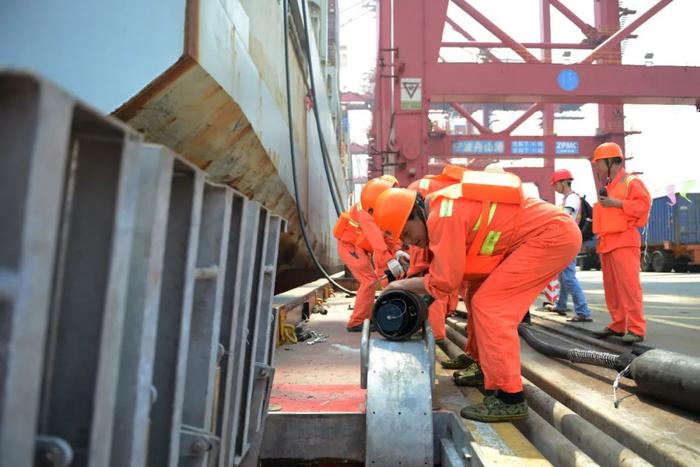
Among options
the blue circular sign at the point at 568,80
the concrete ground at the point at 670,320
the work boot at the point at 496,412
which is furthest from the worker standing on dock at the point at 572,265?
the blue circular sign at the point at 568,80

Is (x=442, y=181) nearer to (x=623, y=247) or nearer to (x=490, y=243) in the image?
(x=490, y=243)

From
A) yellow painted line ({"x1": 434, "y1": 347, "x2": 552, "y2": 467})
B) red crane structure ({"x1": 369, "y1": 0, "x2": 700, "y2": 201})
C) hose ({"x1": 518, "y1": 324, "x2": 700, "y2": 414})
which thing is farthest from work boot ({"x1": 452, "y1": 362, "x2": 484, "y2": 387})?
red crane structure ({"x1": 369, "y1": 0, "x2": 700, "y2": 201})

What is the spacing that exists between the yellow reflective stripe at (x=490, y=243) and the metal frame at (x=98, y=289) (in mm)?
1485

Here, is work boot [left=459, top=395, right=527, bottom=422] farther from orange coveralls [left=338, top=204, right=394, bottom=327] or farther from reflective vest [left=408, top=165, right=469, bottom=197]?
orange coveralls [left=338, top=204, right=394, bottom=327]

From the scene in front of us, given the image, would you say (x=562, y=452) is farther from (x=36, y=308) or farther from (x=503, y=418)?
(x=36, y=308)

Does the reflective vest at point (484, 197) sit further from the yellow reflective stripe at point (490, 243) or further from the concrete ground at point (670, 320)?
the concrete ground at point (670, 320)

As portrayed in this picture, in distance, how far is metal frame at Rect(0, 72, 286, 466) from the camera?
68 centimetres

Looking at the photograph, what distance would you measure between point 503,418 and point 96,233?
200 cm

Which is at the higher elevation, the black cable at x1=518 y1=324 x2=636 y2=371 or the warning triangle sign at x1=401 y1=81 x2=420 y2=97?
the warning triangle sign at x1=401 y1=81 x2=420 y2=97

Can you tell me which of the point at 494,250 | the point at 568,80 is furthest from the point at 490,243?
the point at 568,80

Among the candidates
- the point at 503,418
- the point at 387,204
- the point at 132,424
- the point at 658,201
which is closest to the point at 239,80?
the point at 387,204

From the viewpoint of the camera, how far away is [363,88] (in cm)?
3762

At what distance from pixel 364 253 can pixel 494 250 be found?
2.52 meters

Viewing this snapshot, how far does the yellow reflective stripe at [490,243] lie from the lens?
2480 millimetres
